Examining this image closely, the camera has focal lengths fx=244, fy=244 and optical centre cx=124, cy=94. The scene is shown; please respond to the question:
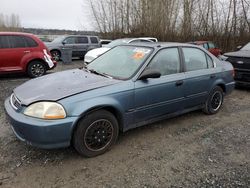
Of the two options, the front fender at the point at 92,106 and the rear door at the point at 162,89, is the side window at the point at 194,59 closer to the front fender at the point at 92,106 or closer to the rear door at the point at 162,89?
the rear door at the point at 162,89

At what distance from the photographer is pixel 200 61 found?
4891mm

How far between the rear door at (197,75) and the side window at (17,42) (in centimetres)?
619

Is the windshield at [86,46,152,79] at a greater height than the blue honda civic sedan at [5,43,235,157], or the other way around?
the windshield at [86,46,152,79]

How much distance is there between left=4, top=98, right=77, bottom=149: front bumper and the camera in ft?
9.70

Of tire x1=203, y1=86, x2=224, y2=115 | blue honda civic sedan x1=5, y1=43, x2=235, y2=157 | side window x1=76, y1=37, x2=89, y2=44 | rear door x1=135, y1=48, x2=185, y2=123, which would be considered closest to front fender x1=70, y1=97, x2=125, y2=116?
blue honda civic sedan x1=5, y1=43, x2=235, y2=157

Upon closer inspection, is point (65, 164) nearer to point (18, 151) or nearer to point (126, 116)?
point (18, 151)

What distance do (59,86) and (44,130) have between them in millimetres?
759

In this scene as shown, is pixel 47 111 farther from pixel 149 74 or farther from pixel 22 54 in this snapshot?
pixel 22 54

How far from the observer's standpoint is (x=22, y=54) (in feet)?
27.9

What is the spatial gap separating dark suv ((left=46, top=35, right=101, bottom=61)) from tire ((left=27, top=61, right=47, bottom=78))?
612 centimetres

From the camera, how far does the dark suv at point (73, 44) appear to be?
15.2 metres

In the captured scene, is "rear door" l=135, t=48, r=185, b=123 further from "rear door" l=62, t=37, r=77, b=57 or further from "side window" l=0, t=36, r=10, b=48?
"rear door" l=62, t=37, r=77, b=57

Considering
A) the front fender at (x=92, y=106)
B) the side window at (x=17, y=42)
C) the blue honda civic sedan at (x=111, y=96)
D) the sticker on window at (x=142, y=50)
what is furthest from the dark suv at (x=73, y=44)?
the front fender at (x=92, y=106)

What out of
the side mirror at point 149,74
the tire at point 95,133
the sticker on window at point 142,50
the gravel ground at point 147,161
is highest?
the sticker on window at point 142,50
